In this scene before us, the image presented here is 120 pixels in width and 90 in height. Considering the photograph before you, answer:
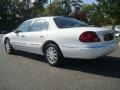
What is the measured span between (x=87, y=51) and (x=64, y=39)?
80 cm

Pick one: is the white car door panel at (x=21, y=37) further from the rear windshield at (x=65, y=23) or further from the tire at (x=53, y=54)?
the tire at (x=53, y=54)

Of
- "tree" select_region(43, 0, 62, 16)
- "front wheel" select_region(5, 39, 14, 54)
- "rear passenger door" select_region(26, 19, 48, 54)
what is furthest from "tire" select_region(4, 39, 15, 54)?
"tree" select_region(43, 0, 62, 16)

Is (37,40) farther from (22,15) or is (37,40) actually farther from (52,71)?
(22,15)

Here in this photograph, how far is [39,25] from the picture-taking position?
9.12 m

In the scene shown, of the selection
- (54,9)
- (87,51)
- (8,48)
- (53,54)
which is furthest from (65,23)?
(54,9)

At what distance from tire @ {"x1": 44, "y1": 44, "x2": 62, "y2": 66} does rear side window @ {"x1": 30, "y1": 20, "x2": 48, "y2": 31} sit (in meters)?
0.74

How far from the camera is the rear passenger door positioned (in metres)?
8.72

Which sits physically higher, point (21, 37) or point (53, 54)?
point (21, 37)

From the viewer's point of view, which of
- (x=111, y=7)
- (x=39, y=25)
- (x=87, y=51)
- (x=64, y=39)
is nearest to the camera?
(x=87, y=51)

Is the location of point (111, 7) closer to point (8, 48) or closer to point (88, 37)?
point (8, 48)

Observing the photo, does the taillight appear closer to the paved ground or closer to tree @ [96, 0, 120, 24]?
the paved ground

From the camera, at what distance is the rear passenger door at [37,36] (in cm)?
872

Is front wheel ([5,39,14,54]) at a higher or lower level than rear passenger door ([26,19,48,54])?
lower

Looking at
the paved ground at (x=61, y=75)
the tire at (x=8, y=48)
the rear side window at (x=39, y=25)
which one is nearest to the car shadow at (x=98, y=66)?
the paved ground at (x=61, y=75)
